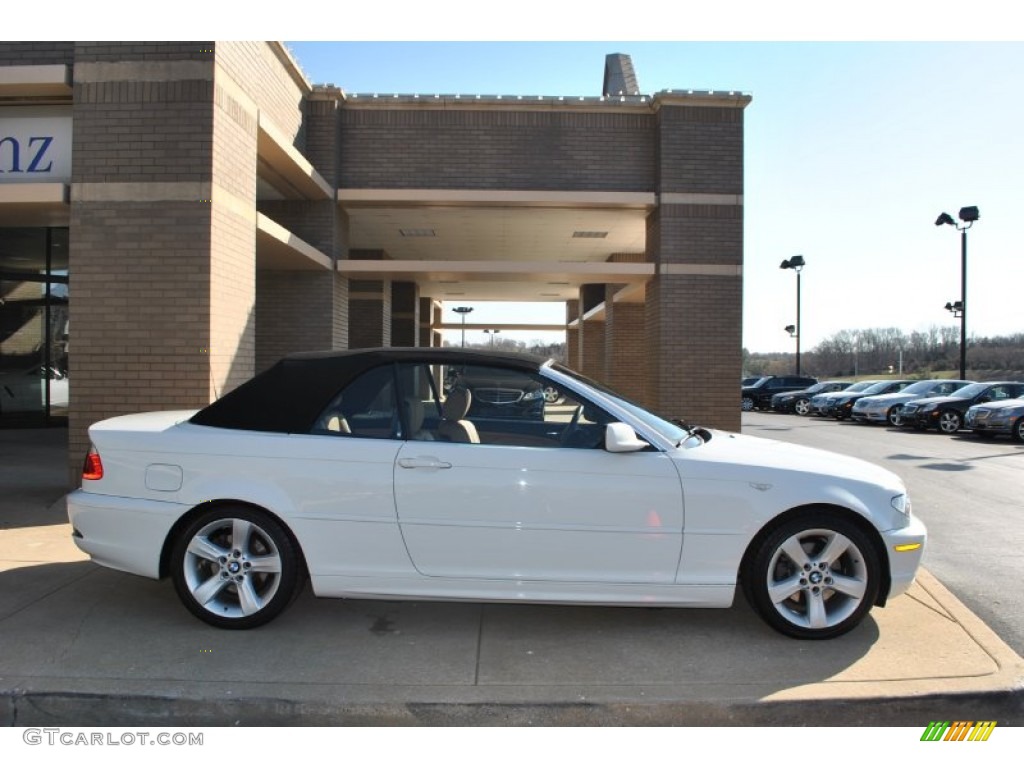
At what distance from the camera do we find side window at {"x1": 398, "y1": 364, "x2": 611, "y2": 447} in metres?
3.96

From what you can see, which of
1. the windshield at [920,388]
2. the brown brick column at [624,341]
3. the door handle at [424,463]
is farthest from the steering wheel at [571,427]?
the windshield at [920,388]

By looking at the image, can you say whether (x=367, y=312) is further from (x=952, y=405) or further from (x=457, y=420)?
(x=952, y=405)

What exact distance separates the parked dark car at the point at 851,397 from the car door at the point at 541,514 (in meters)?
22.2

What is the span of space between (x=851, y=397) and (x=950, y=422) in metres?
5.60

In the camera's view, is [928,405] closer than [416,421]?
No

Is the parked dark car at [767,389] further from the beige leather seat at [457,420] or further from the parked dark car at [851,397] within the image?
the beige leather seat at [457,420]

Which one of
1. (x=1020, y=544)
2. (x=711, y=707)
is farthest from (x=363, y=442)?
(x=1020, y=544)

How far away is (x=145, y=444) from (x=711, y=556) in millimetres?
3067

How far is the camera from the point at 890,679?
3.37 meters

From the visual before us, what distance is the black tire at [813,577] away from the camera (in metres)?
3.74

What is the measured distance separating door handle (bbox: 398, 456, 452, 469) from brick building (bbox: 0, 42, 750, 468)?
12.7ft

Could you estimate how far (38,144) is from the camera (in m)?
7.45

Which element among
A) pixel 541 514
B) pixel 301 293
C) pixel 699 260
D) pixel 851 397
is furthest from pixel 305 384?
pixel 851 397
